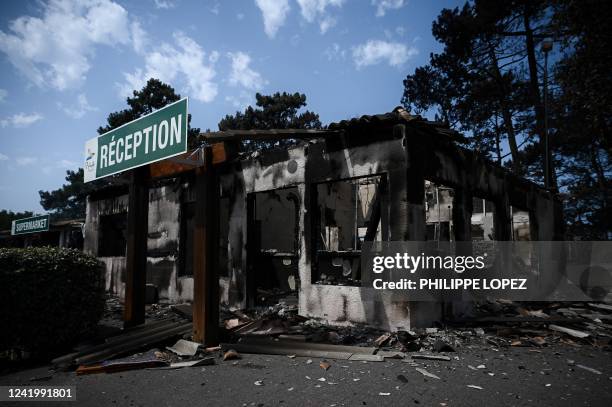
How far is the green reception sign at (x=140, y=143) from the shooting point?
5.02 metres

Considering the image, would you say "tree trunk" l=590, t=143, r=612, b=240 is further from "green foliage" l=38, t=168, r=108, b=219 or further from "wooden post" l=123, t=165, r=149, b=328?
"green foliage" l=38, t=168, r=108, b=219

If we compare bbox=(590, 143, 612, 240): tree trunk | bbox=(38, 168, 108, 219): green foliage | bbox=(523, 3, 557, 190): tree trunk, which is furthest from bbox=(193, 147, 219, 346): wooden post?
bbox=(38, 168, 108, 219): green foliage

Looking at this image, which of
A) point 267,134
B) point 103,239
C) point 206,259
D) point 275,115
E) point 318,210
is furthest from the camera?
point 275,115

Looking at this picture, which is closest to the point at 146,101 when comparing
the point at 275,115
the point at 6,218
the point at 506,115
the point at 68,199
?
the point at 275,115

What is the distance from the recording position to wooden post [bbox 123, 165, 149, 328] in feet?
20.5

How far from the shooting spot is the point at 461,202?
8414mm

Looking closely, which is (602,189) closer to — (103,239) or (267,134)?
(267,134)

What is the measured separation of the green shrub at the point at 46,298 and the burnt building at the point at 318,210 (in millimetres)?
2209

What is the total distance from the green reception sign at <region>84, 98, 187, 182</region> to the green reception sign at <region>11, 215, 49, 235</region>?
826 cm

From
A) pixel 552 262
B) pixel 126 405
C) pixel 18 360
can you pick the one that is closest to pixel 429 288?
pixel 126 405

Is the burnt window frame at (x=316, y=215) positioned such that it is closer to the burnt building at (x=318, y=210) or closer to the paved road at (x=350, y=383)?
the burnt building at (x=318, y=210)

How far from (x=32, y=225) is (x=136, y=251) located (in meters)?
9.83

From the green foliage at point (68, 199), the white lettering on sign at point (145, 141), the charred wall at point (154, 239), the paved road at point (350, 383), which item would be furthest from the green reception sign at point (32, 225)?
the green foliage at point (68, 199)

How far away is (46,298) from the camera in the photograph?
219 inches
